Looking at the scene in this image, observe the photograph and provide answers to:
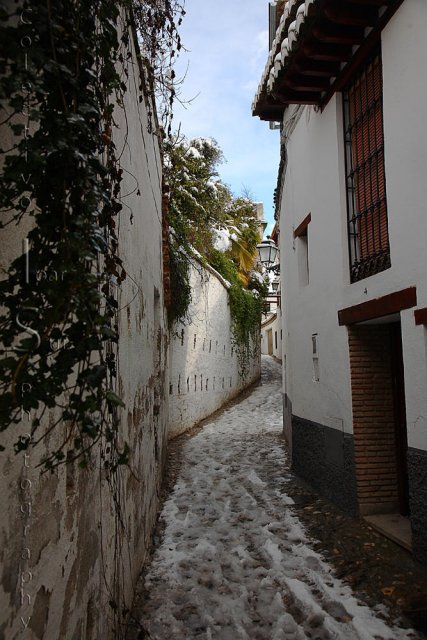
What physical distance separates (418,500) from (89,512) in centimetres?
273

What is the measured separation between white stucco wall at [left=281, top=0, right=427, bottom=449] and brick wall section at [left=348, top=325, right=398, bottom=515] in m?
0.12

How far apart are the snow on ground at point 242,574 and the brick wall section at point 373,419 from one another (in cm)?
88

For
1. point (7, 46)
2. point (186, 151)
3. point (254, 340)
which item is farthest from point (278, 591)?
point (254, 340)

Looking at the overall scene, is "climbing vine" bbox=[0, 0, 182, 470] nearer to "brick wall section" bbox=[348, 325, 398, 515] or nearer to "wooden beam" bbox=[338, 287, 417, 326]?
"wooden beam" bbox=[338, 287, 417, 326]

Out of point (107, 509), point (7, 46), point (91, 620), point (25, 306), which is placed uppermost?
point (7, 46)

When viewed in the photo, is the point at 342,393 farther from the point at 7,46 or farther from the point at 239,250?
the point at 239,250

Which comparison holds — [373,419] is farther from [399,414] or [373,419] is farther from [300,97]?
[300,97]

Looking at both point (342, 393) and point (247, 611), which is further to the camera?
point (342, 393)

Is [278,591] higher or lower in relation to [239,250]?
lower

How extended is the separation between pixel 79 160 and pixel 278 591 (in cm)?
362

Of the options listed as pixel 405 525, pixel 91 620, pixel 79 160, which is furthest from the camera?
pixel 405 525

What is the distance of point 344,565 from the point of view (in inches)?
166

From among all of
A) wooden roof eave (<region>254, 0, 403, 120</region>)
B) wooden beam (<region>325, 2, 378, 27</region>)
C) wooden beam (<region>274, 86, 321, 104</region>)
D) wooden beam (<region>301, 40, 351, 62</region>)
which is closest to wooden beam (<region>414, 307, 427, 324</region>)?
wooden roof eave (<region>254, 0, 403, 120</region>)

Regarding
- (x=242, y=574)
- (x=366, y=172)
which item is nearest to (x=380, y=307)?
(x=366, y=172)
